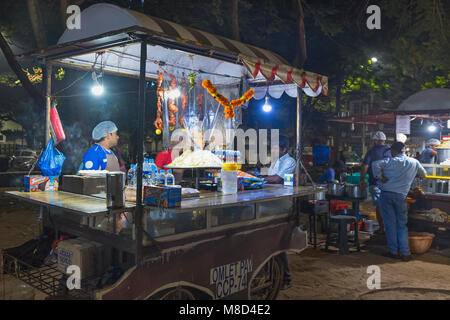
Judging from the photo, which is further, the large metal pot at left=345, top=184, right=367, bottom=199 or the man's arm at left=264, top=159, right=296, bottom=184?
the large metal pot at left=345, top=184, right=367, bottom=199

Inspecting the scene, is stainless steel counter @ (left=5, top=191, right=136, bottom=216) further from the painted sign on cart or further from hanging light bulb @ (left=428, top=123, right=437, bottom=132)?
hanging light bulb @ (left=428, top=123, right=437, bottom=132)

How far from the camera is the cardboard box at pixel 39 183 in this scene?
14.2 ft

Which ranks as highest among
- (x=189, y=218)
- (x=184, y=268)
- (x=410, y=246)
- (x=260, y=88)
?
(x=260, y=88)

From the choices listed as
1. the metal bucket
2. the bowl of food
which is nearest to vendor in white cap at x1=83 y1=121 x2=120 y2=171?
the metal bucket

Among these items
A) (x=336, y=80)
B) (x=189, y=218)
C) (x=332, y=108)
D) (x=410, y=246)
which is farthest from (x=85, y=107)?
(x=332, y=108)

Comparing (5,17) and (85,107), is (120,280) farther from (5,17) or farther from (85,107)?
(5,17)

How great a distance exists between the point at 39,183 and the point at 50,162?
0.33 m

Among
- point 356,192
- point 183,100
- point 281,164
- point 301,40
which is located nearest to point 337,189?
point 356,192

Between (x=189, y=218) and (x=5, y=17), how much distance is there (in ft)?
27.1

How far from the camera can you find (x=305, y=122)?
1880 cm

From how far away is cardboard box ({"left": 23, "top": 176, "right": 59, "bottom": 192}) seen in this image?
4.32 meters

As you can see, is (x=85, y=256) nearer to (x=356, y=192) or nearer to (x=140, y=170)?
(x=140, y=170)

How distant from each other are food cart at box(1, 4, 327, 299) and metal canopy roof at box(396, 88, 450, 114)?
19.6 ft
